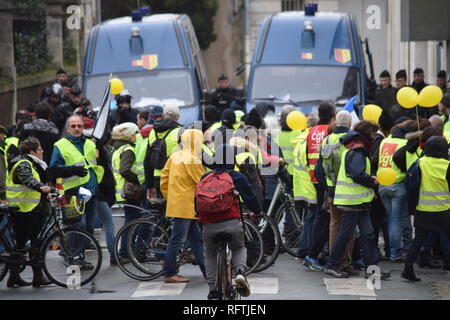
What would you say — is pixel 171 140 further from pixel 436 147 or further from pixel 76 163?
pixel 436 147

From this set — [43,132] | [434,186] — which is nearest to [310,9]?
[43,132]

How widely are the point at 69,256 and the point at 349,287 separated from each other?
3042 mm

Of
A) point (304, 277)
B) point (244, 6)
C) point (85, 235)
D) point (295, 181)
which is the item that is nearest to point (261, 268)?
point (304, 277)

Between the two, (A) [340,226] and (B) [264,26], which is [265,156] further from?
(B) [264,26]

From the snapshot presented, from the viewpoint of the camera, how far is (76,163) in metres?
12.1

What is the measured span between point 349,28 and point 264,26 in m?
1.65

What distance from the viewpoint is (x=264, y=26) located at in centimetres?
2022

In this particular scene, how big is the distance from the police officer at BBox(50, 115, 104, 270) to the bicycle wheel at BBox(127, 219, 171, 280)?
A: 101 centimetres

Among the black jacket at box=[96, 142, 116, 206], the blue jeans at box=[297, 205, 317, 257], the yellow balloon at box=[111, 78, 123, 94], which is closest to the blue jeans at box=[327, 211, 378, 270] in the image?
the blue jeans at box=[297, 205, 317, 257]

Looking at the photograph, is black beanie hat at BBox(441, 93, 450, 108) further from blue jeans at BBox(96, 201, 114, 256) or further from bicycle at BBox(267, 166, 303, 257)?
blue jeans at BBox(96, 201, 114, 256)

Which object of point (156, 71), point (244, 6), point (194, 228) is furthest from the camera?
point (244, 6)

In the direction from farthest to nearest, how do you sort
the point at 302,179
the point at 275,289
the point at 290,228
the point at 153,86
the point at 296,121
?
the point at 153,86, the point at 296,121, the point at 290,228, the point at 302,179, the point at 275,289

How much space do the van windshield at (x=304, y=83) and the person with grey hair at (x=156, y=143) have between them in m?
7.31

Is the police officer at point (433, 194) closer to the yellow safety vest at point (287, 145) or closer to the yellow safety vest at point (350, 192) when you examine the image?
the yellow safety vest at point (350, 192)
